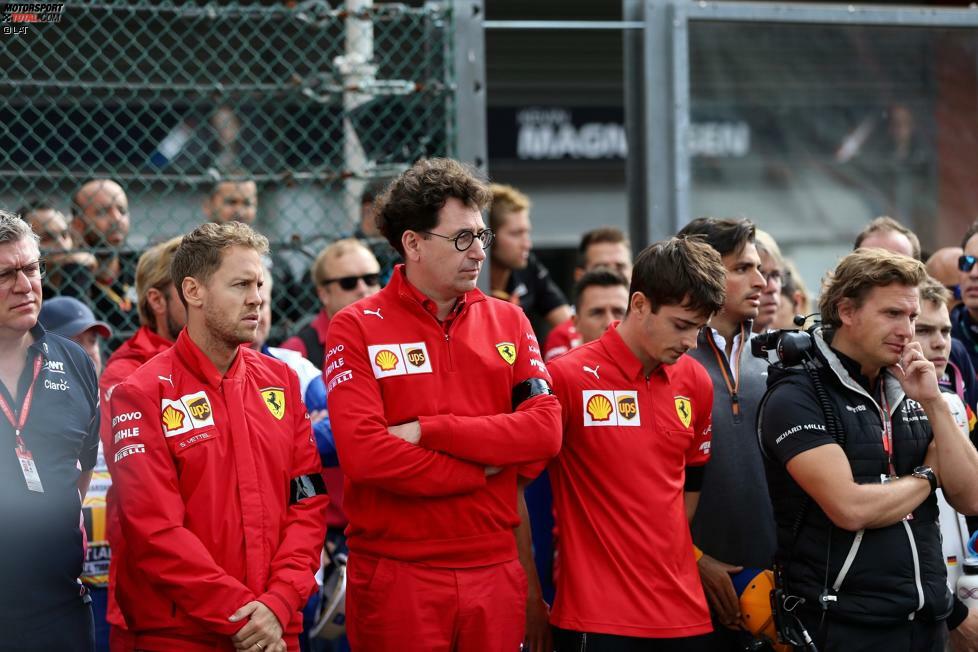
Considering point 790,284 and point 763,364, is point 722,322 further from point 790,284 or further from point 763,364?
point 790,284

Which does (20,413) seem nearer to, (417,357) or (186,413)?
(186,413)

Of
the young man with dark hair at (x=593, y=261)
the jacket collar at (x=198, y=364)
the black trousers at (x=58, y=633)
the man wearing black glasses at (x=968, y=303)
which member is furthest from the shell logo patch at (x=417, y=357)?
the man wearing black glasses at (x=968, y=303)

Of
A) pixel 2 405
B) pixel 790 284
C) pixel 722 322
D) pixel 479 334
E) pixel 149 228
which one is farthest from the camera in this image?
pixel 149 228

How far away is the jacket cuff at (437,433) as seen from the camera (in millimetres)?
3547

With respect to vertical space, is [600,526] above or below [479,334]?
below

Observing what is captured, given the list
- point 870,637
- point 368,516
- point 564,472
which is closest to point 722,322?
point 564,472

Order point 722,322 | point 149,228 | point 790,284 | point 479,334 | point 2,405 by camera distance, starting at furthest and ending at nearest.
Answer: point 149,228 < point 790,284 < point 722,322 < point 479,334 < point 2,405

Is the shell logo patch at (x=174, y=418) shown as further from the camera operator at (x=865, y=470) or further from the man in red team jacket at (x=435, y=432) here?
the camera operator at (x=865, y=470)

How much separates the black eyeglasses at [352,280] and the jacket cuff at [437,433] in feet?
5.53

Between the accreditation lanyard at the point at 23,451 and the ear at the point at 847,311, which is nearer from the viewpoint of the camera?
the accreditation lanyard at the point at 23,451

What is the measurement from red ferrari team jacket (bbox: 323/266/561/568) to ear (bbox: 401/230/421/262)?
3.6 inches

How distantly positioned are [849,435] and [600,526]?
34.8 inches

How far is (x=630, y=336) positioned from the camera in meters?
4.06

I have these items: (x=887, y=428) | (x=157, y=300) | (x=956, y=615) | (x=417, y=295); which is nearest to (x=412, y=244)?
(x=417, y=295)
